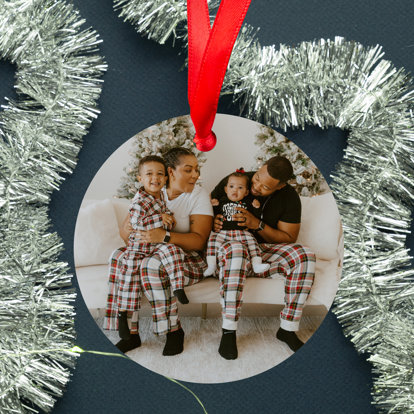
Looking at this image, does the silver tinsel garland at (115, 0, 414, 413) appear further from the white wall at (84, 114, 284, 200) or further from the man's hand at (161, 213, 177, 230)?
the man's hand at (161, 213, 177, 230)

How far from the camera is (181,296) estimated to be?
1.71 feet

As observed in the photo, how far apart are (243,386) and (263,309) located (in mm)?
133

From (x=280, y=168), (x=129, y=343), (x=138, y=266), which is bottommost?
(x=129, y=343)

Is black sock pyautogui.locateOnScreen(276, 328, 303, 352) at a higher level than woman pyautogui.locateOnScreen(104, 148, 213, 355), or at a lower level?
lower

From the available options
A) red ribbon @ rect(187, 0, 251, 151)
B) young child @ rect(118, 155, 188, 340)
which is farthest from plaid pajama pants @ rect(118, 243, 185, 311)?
red ribbon @ rect(187, 0, 251, 151)

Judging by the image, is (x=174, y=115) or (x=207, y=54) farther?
(x=174, y=115)

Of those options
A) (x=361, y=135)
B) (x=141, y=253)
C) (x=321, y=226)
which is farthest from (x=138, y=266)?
→ (x=361, y=135)

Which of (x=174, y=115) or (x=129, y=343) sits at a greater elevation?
(x=174, y=115)

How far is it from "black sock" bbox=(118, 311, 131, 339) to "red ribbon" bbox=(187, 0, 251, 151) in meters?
0.23

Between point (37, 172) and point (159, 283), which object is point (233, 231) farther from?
point (37, 172)

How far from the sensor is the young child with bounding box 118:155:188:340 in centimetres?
52

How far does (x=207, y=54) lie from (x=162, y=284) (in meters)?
0.27

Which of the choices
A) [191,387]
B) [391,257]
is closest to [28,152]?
[191,387]

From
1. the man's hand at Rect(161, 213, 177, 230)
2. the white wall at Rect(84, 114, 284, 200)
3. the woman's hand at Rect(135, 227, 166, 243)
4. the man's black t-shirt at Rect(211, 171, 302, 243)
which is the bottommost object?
the woman's hand at Rect(135, 227, 166, 243)
